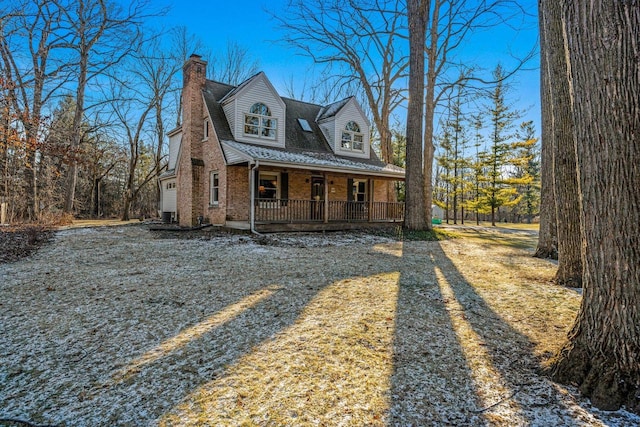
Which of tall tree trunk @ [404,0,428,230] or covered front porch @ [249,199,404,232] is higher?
tall tree trunk @ [404,0,428,230]

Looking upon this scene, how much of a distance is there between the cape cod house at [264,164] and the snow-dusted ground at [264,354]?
7.25 m

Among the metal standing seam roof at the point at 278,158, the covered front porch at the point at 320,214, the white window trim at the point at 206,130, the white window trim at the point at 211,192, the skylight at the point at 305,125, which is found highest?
the skylight at the point at 305,125

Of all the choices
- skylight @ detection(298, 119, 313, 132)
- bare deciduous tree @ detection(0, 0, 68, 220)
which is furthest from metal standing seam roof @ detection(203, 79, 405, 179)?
bare deciduous tree @ detection(0, 0, 68, 220)

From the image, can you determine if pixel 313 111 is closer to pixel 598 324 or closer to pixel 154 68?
pixel 154 68

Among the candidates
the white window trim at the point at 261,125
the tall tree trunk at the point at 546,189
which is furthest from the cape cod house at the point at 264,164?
the tall tree trunk at the point at 546,189

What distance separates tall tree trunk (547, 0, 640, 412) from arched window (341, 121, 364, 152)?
14.5 meters

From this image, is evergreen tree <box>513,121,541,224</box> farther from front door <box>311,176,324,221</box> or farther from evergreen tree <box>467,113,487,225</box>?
front door <box>311,176,324,221</box>

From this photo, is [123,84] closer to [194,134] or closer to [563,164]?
[194,134]

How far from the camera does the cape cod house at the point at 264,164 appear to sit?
1288cm

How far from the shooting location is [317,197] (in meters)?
15.3

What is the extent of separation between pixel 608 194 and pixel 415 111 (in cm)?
1207

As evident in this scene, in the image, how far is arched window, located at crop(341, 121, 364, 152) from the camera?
16.8 m

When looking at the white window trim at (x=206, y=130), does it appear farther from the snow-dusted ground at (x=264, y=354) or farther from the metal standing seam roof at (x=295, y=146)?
the snow-dusted ground at (x=264, y=354)

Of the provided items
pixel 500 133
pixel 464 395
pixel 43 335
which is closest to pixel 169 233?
pixel 43 335
